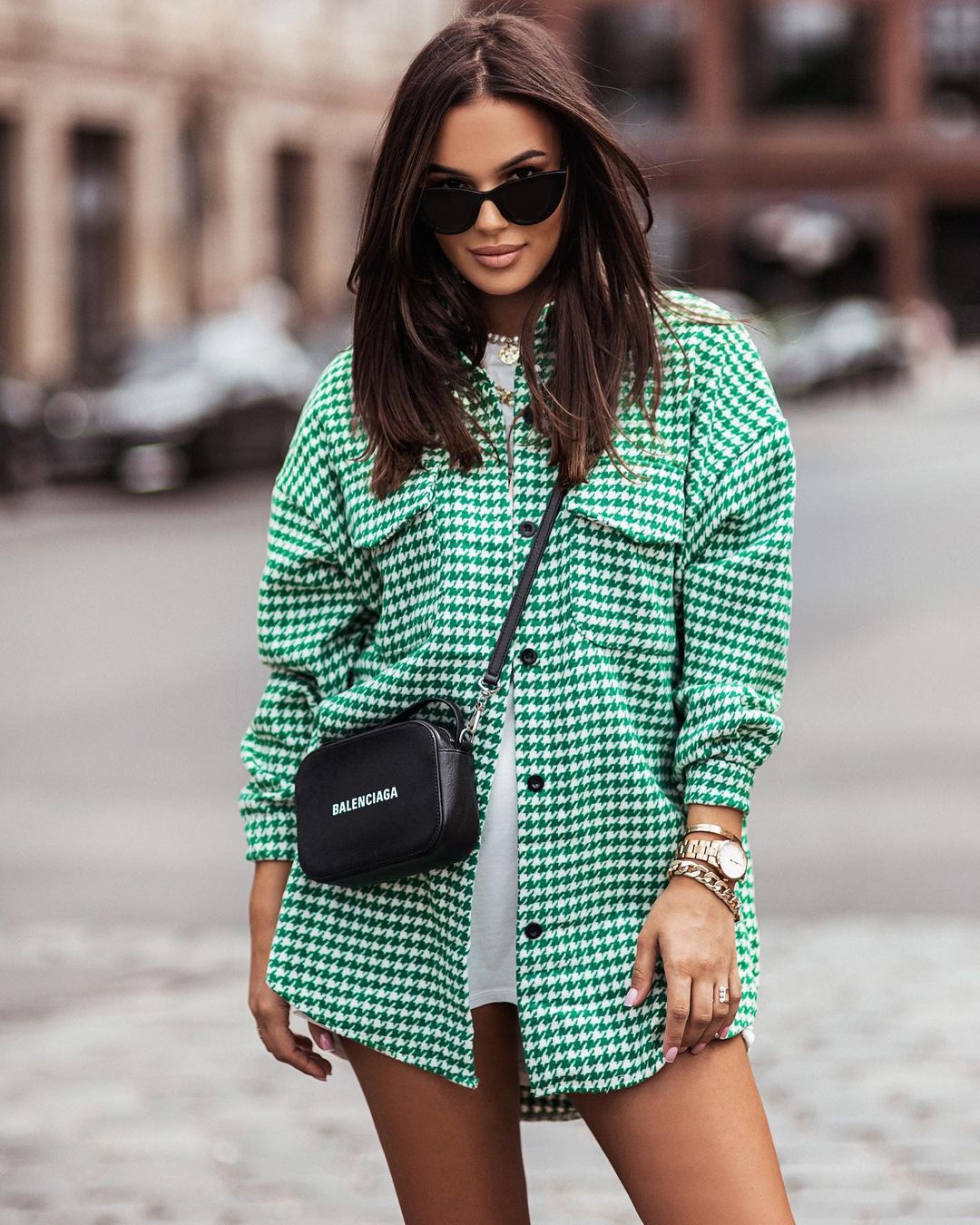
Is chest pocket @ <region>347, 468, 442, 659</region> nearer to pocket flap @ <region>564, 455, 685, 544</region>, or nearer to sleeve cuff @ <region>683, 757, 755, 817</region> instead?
pocket flap @ <region>564, 455, 685, 544</region>

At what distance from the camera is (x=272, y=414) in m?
21.4

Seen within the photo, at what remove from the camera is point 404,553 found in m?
2.40

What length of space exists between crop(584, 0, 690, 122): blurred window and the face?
53.4 m

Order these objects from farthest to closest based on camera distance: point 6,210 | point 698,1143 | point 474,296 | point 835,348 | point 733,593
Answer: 1. point 835,348
2. point 6,210
3. point 474,296
4. point 733,593
5. point 698,1143

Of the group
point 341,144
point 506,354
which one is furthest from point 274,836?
point 341,144

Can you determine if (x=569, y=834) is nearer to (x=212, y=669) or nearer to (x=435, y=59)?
(x=435, y=59)

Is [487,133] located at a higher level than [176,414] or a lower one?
higher

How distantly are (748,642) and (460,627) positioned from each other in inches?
12.6

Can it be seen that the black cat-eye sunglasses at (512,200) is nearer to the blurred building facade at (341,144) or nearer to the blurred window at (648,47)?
the blurred building facade at (341,144)

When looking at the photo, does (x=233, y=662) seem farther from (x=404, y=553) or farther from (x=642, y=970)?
(x=642, y=970)

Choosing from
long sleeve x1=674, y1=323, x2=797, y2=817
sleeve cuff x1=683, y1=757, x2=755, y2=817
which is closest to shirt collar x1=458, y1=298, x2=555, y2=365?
long sleeve x1=674, y1=323, x2=797, y2=817

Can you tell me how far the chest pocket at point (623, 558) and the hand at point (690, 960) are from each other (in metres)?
0.28

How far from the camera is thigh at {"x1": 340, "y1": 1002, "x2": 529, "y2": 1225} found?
2.35 m

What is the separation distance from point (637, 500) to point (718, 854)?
1.30 feet
